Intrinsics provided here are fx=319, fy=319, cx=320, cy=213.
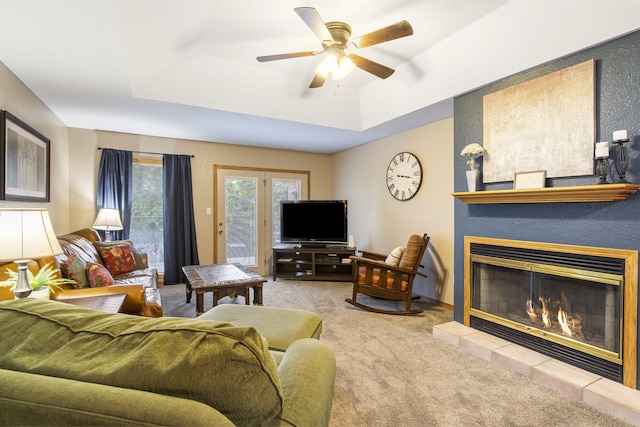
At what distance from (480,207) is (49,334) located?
303 cm

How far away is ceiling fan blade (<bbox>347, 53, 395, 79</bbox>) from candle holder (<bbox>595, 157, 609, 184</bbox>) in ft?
5.21

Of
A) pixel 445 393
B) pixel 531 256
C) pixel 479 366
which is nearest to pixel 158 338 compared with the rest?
pixel 445 393

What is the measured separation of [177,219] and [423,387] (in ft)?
13.9

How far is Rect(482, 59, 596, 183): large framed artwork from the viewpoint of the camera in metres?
2.20

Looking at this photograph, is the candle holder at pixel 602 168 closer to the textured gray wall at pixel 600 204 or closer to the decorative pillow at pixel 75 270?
the textured gray wall at pixel 600 204

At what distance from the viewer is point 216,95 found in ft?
11.3

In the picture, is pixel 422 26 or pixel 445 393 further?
pixel 422 26

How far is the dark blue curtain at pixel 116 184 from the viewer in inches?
180

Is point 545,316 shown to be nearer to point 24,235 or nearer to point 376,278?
point 376,278

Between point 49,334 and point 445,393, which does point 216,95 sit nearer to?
point 49,334

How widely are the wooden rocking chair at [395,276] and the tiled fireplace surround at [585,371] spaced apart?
35.2 inches

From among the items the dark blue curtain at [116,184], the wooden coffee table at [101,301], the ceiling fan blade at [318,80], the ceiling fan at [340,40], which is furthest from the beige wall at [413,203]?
the dark blue curtain at [116,184]

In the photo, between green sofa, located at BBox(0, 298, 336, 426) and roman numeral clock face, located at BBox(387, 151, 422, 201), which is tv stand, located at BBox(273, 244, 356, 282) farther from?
green sofa, located at BBox(0, 298, 336, 426)

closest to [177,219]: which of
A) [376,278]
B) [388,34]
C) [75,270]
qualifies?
[75,270]
